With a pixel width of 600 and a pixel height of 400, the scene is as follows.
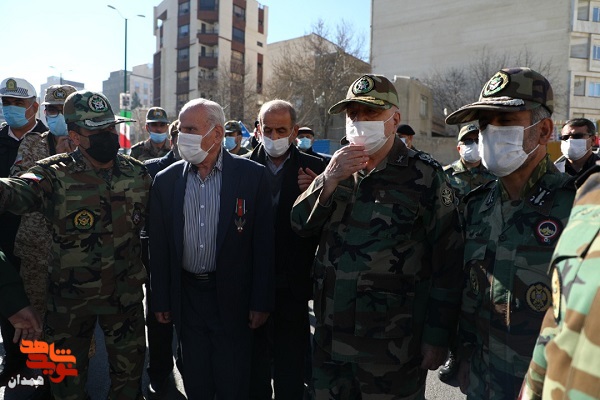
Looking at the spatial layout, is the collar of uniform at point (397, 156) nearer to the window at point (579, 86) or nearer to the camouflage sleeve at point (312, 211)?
the camouflage sleeve at point (312, 211)

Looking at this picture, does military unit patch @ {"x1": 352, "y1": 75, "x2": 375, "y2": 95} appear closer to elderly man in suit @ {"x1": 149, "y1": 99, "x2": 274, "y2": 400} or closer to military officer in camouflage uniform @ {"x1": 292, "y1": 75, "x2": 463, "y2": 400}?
military officer in camouflage uniform @ {"x1": 292, "y1": 75, "x2": 463, "y2": 400}

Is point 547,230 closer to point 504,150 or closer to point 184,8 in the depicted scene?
point 504,150

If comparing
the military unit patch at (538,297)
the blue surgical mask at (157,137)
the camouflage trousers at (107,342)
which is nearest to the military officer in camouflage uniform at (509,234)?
the military unit patch at (538,297)

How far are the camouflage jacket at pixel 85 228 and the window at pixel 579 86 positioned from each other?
41.9 meters

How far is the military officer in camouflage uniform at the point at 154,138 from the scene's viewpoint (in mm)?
5750

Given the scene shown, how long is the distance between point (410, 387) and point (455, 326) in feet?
1.30

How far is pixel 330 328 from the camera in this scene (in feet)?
7.59

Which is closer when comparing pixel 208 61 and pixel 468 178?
pixel 468 178

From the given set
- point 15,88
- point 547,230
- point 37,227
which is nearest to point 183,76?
point 15,88

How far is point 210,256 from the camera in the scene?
8.78 ft

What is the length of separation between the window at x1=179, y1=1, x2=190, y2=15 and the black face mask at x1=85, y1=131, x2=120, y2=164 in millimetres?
51010

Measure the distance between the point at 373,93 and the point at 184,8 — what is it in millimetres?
52464

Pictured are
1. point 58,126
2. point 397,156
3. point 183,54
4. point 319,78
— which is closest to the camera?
point 397,156

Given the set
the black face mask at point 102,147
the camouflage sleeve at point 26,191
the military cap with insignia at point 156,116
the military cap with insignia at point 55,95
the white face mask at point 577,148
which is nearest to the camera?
the camouflage sleeve at point 26,191
